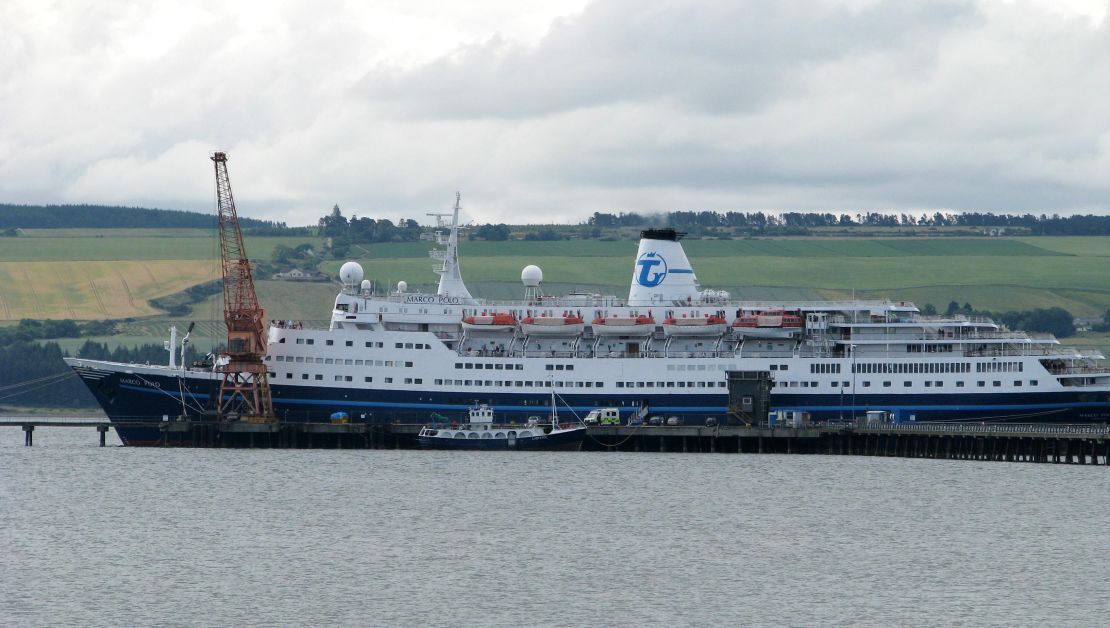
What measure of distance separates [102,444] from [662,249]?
2813 cm

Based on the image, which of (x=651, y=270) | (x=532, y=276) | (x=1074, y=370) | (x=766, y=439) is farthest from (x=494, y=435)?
(x=1074, y=370)

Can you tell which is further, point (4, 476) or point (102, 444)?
point (102, 444)

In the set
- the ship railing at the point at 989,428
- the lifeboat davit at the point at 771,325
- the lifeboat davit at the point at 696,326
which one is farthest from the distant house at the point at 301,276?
the ship railing at the point at 989,428

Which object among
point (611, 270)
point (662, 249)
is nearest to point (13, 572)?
point (662, 249)

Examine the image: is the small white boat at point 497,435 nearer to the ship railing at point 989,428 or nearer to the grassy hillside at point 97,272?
the ship railing at point 989,428

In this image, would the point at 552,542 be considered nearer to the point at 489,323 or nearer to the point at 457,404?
the point at 457,404

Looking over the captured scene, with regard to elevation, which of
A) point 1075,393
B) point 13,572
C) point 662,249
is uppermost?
point 662,249

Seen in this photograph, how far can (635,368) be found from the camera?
79.9 metres

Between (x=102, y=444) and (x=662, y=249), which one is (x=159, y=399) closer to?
(x=102, y=444)

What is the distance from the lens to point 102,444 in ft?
273

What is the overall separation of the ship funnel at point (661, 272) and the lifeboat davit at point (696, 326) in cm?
304

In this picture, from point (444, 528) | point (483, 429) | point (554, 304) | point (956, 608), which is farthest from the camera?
point (554, 304)

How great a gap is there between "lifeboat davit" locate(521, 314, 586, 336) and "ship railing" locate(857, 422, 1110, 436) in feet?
45.3

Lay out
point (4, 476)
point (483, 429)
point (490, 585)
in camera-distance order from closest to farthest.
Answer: point (490, 585) → point (4, 476) → point (483, 429)
